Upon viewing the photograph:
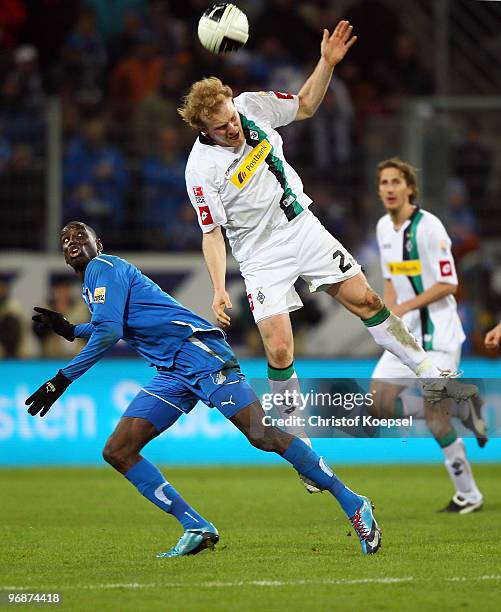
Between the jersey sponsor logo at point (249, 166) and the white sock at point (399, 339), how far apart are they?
51.1 inches

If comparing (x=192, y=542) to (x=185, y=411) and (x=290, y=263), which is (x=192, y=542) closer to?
(x=185, y=411)

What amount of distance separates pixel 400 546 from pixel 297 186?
8.14 ft

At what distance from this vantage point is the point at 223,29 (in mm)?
8359

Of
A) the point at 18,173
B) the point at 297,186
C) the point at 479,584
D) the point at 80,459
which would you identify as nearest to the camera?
the point at 479,584

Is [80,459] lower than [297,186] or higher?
lower

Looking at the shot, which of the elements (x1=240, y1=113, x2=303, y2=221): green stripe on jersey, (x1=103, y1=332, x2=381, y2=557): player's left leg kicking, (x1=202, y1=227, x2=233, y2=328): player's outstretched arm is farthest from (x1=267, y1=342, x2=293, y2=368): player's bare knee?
(x1=240, y1=113, x2=303, y2=221): green stripe on jersey

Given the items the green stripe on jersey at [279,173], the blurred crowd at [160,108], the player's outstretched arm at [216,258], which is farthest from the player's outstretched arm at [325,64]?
the blurred crowd at [160,108]

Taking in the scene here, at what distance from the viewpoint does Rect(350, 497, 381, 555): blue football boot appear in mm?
7422

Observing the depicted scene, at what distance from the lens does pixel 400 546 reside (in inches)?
312

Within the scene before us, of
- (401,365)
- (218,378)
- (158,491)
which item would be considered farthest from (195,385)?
(401,365)

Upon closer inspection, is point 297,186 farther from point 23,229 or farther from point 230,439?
point 23,229

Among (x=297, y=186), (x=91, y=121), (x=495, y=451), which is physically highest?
(x=91, y=121)

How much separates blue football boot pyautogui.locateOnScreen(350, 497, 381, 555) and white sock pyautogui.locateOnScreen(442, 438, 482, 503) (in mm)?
2759

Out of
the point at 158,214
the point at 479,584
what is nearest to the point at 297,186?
the point at 479,584
